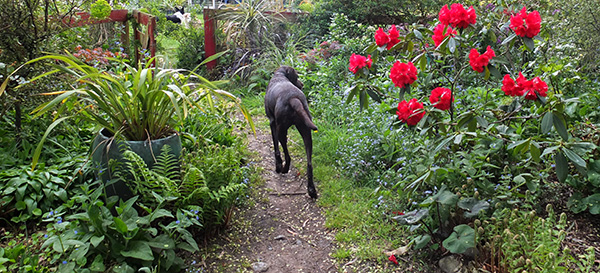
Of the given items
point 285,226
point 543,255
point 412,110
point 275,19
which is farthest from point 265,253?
point 275,19

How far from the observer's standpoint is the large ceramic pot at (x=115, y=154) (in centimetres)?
305

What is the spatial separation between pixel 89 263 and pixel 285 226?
1537mm

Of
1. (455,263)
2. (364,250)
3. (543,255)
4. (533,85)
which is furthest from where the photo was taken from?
(364,250)

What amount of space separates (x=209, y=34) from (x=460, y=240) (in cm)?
744

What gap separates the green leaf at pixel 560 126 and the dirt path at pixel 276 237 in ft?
5.49

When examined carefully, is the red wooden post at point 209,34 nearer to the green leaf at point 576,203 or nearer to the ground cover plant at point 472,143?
the ground cover plant at point 472,143

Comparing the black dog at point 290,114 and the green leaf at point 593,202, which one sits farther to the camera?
the black dog at point 290,114

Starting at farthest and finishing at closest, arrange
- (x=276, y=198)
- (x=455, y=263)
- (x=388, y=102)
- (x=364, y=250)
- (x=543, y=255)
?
(x=388, y=102), (x=276, y=198), (x=364, y=250), (x=455, y=263), (x=543, y=255)

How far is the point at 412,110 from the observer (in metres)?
2.86

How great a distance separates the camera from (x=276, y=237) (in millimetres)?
3461

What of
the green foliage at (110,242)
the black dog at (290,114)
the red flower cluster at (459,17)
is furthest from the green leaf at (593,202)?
the green foliage at (110,242)

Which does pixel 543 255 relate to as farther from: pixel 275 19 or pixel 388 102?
pixel 275 19

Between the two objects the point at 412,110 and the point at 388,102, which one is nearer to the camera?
the point at 412,110

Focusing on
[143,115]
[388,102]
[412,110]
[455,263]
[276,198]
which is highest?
[412,110]
